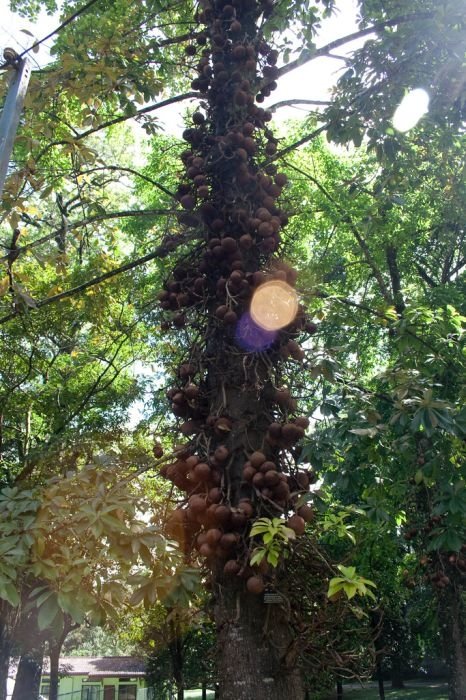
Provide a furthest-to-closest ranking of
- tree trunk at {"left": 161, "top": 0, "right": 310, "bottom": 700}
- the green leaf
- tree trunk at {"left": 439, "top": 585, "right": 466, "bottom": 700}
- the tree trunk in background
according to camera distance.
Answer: the tree trunk in background
tree trunk at {"left": 439, "top": 585, "right": 466, "bottom": 700}
tree trunk at {"left": 161, "top": 0, "right": 310, "bottom": 700}
the green leaf

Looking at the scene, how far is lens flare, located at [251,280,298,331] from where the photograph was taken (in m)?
3.37

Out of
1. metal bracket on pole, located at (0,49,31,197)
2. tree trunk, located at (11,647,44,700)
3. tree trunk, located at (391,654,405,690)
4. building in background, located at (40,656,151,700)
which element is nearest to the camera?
metal bracket on pole, located at (0,49,31,197)

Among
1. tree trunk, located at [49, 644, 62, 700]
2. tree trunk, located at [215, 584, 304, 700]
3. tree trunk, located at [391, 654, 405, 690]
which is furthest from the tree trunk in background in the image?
tree trunk, located at [391, 654, 405, 690]

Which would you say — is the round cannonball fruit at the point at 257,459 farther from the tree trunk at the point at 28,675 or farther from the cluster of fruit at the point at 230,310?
the tree trunk at the point at 28,675

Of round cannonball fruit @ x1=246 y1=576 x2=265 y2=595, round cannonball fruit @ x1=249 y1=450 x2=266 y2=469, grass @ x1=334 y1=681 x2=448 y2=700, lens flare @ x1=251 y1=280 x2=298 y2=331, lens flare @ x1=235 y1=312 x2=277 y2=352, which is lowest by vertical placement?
grass @ x1=334 y1=681 x2=448 y2=700

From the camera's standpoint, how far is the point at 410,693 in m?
23.9

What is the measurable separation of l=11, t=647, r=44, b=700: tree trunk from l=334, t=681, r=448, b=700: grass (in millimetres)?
13534

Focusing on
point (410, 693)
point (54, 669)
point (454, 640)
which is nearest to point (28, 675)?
point (54, 669)

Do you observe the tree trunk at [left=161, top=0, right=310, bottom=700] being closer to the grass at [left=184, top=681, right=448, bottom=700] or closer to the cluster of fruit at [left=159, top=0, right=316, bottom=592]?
the cluster of fruit at [left=159, top=0, right=316, bottom=592]

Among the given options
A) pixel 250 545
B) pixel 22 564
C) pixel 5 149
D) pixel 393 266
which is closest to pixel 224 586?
pixel 250 545

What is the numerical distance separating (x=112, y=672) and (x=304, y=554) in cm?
5329

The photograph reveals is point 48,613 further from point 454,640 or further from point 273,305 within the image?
point 454,640

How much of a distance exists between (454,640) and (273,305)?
8737 mm

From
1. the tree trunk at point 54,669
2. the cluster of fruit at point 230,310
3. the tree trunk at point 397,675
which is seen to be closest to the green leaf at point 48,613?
the cluster of fruit at point 230,310
